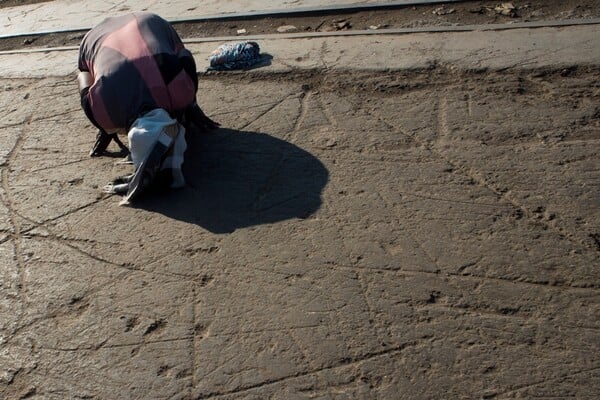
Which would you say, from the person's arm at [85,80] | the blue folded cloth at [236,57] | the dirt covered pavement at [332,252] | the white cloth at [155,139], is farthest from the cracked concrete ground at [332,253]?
the blue folded cloth at [236,57]

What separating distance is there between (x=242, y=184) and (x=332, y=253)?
0.86m

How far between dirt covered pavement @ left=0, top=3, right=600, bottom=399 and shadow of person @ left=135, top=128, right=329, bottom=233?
1cm

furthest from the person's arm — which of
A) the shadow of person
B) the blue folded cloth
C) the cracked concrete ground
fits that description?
the blue folded cloth

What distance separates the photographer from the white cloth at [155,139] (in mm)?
3844

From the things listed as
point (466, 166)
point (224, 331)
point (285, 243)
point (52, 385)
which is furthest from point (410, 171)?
point (52, 385)

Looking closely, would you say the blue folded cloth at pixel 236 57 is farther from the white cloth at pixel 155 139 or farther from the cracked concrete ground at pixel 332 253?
the white cloth at pixel 155 139

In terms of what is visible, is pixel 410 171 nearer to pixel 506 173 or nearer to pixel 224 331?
pixel 506 173

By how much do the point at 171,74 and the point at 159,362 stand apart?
179cm

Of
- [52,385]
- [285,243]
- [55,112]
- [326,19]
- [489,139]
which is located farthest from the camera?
[326,19]

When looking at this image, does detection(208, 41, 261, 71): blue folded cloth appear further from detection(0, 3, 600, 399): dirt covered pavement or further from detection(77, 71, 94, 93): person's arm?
detection(77, 71, 94, 93): person's arm

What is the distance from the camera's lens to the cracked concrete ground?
2.75 m

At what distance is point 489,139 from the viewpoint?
408 centimetres

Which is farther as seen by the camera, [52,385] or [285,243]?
[285,243]

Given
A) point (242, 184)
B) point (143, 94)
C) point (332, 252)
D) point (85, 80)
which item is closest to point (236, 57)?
point (85, 80)
